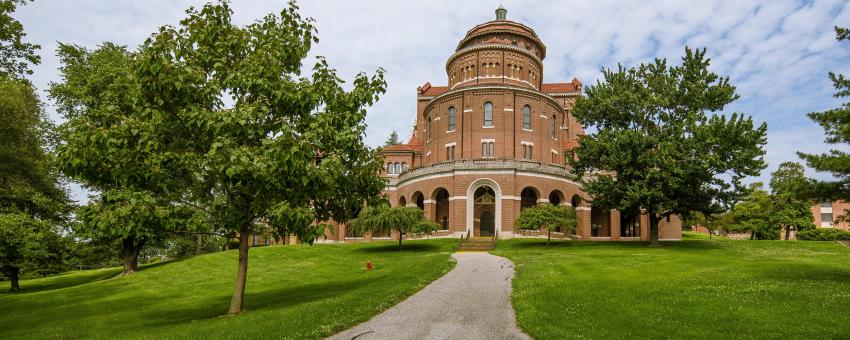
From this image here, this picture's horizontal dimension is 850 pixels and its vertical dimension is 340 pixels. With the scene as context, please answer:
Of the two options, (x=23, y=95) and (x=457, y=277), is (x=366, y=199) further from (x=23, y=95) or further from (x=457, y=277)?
(x=23, y=95)

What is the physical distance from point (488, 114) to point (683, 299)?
136 ft

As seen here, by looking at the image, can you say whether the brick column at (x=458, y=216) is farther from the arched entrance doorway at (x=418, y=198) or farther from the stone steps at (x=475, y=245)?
the arched entrance doorway at (x=418, y=198)

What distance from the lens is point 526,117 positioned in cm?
5612

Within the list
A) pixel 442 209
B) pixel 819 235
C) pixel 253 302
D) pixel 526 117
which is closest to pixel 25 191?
pixel 253 302

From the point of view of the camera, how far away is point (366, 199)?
17.2 metres

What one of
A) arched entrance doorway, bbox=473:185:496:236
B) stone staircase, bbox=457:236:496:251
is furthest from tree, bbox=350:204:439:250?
arched entrance doorway, bbox=473:185:496:236

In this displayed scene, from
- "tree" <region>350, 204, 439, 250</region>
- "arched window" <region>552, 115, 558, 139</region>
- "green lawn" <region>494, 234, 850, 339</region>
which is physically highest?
"arched window" <region>552, 115, 558, 139</region>

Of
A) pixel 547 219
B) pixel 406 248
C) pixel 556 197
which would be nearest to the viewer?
pixel 547 219

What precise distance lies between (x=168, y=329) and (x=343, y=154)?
6991mm

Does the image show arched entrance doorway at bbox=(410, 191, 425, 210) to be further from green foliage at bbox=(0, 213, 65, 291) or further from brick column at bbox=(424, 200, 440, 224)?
green foliage at bbox=(0, 213, 65, 291)

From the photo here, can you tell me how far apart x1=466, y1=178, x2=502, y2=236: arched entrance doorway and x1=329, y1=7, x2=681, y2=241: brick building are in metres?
0.10

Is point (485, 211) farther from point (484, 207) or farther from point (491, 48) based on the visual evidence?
point (491, 48)

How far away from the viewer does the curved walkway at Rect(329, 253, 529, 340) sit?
39.1 ft

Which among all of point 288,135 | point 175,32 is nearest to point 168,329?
point 288,135
